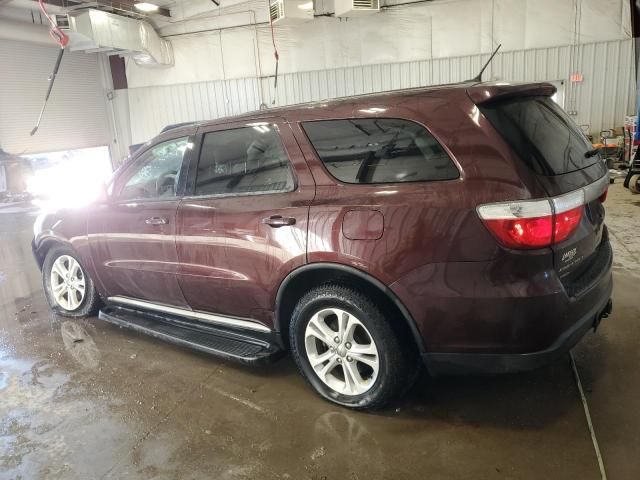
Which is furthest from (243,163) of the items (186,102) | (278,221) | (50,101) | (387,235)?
(50,101)

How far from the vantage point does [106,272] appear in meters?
3.73

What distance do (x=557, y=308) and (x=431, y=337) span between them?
54 cm

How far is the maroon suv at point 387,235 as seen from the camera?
A: 2094 millimetres

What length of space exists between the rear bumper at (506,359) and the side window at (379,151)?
2.66 ft

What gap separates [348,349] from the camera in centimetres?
254

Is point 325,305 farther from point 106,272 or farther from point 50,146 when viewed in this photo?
point 50,146

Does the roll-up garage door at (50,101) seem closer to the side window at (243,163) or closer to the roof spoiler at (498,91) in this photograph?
the side window at (243,163)

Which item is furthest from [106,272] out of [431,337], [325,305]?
[431,337]

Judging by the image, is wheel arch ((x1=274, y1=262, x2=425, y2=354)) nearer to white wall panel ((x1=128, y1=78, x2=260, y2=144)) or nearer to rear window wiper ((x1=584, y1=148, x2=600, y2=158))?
rear window wiper ((x1=584, y1=148, x2=600, y2=158))

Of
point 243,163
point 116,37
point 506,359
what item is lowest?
point 506,359

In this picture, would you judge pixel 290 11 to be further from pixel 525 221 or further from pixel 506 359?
pixel 506 359

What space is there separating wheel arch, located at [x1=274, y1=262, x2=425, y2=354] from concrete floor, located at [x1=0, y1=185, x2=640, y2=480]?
1.38ft

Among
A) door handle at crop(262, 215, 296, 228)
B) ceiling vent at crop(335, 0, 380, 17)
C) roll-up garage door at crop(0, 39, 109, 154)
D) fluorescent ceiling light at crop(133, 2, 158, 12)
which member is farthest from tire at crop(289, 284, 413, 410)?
roll-up garage door at crop(0, 39, 109, 154)

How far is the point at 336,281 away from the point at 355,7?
9.67 meters
